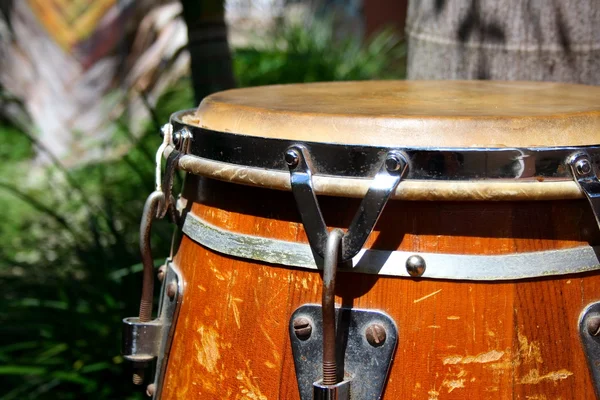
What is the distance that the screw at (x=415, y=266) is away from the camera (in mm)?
974

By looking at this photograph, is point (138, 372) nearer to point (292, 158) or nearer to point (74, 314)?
point (292, 158)

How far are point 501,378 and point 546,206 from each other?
227 mm

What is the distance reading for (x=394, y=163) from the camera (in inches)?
37.2

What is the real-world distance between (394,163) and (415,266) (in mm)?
136

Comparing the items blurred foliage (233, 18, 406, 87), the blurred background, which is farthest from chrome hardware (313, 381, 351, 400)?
blurred foliage (233, 18, 406, 87)

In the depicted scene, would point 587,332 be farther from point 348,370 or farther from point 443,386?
point 348,370

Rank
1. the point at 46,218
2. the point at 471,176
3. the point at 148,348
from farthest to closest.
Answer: the point at 46,218 < the point at 148,348 < the point at 471,176

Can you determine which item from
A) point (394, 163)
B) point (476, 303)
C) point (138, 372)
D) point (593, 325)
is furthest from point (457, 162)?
point (138, 372)

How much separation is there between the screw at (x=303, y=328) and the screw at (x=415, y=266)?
Answer: 0.16m

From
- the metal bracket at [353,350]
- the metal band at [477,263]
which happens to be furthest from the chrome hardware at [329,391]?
the metal band at [477,263]

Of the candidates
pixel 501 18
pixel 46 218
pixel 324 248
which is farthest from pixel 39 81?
pixel 324 248

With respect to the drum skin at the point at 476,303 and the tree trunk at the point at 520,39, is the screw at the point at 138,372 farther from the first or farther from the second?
the tree trunk at the point at 520,39

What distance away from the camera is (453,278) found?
98 centimetres

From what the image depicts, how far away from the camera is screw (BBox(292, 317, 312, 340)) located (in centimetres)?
102
